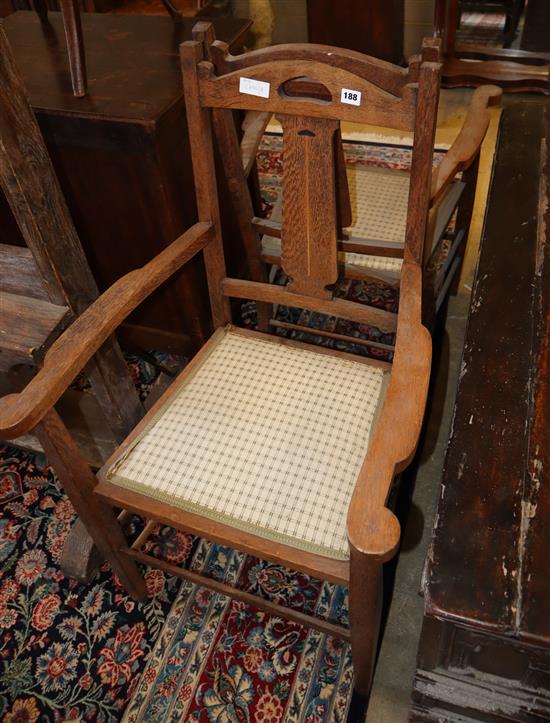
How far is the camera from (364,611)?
3.38 feet

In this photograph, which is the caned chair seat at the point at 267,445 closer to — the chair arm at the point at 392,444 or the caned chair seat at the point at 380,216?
the chair arm at the point at 392,444

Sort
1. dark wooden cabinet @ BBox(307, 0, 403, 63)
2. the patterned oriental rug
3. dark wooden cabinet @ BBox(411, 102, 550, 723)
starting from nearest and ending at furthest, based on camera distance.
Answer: dark wooden cabinet @ BBox(411, 102, 550, 723)
the patterned oriental rug
dark wooden cabinet @ BBox(307, 0, 403, 63)

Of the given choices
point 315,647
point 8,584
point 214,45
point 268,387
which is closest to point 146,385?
point 8,584

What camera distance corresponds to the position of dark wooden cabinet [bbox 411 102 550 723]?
71 centimetres

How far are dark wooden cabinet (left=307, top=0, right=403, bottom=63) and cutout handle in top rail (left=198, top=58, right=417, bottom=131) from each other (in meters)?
2.63

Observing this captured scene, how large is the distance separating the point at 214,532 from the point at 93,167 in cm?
106

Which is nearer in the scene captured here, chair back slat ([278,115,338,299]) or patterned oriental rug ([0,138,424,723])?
chair back slat ([278,115,338,299])

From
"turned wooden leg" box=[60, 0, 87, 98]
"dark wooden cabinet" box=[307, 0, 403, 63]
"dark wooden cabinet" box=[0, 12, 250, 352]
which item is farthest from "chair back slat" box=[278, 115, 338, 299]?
"dark wooden cabinet" box=[307, 0, 403, 63]

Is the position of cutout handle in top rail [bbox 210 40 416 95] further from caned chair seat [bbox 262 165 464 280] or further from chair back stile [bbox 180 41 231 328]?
caned chair seat [bbox 262 165 464 280]

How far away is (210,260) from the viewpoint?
54.4 inches

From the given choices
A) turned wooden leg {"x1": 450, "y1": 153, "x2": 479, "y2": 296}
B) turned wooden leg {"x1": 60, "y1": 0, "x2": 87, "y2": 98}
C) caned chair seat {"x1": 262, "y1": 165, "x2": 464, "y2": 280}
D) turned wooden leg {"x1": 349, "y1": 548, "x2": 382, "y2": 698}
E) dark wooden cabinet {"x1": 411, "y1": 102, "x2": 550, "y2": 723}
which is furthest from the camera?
turned wooden leg {"x1": 450, "y1": 153, "x2": 479, "y2": 296}

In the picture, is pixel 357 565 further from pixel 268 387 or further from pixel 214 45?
pixel 214 45

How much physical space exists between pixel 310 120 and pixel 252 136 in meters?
0.48

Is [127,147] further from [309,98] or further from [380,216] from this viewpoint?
[380,216]
